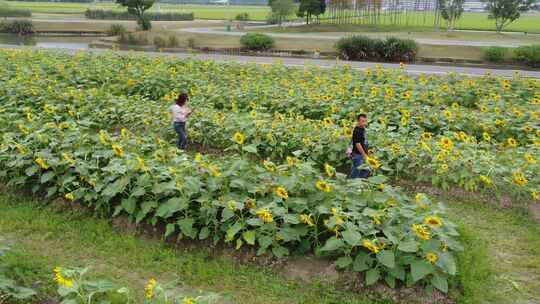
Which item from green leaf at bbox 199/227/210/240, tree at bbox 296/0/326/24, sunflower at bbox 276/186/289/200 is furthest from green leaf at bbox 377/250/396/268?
tree at bbox 296/0/326/24

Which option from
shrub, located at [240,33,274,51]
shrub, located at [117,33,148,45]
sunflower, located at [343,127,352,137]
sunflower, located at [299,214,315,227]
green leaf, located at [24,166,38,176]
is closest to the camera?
sunflower, located at [299,214,315,227]

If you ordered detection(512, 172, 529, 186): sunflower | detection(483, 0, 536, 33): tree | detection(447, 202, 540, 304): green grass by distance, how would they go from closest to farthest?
detection(447, 202, 540, 304): green grass → detection(512, 172, 529, 186): sunflower → detection(483, 0, 536, 33): tree

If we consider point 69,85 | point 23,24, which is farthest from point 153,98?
point 23,24

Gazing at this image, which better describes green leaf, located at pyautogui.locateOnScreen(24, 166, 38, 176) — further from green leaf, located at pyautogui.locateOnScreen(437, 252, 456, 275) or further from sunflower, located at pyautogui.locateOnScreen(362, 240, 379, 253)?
green leaf, located at pyautogui.locateOnScreen(437, 252, 456, 275)

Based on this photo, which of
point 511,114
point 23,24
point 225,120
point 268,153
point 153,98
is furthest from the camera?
point 23,24

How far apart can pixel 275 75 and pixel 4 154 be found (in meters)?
7.54

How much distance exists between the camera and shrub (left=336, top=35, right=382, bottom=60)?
71.1 ft

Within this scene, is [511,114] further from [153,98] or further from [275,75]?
[153,98]

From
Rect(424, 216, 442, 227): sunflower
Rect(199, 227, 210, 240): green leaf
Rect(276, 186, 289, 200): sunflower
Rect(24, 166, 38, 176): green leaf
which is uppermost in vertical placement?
Rect(276, 186, 289, 200): sunflower

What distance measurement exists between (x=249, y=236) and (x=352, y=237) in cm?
96

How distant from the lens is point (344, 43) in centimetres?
2209

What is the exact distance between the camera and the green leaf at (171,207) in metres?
4.76

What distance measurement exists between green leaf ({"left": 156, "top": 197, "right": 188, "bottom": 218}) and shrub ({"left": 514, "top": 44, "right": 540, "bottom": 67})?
1915 cm

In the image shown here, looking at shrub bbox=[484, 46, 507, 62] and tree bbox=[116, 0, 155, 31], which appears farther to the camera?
tree bbox=[116, 0, 155, 31]
